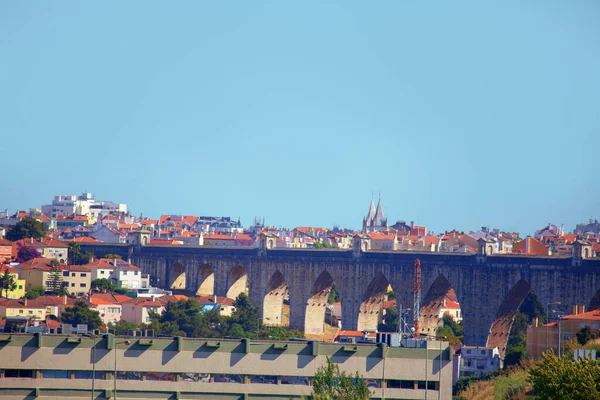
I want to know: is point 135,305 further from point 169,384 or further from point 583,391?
point 583,391

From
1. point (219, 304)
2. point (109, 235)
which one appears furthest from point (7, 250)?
point (109, 235)

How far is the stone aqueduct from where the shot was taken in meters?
84.2

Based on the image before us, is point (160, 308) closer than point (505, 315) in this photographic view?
No

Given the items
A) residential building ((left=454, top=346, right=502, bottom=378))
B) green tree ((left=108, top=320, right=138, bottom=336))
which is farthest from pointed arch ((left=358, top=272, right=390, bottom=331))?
residential building ((left=454, top=346, right=502, bottom=378))

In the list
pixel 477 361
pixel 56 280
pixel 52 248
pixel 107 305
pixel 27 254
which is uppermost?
pixel 52 248

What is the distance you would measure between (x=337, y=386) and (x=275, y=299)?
221 feet

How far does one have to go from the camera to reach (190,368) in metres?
43.0

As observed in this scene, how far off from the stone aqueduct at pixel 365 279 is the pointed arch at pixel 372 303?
0.07m

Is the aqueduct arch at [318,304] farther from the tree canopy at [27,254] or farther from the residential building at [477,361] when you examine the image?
the residential building at [477,361]

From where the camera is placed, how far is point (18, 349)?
42781 mm

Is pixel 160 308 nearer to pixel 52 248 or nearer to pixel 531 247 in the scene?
pixel 52 248

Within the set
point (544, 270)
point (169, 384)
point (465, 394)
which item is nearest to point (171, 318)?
point (544, 270)

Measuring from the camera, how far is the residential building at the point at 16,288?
318 ft

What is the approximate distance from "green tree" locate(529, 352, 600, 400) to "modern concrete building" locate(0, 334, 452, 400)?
5.70m
